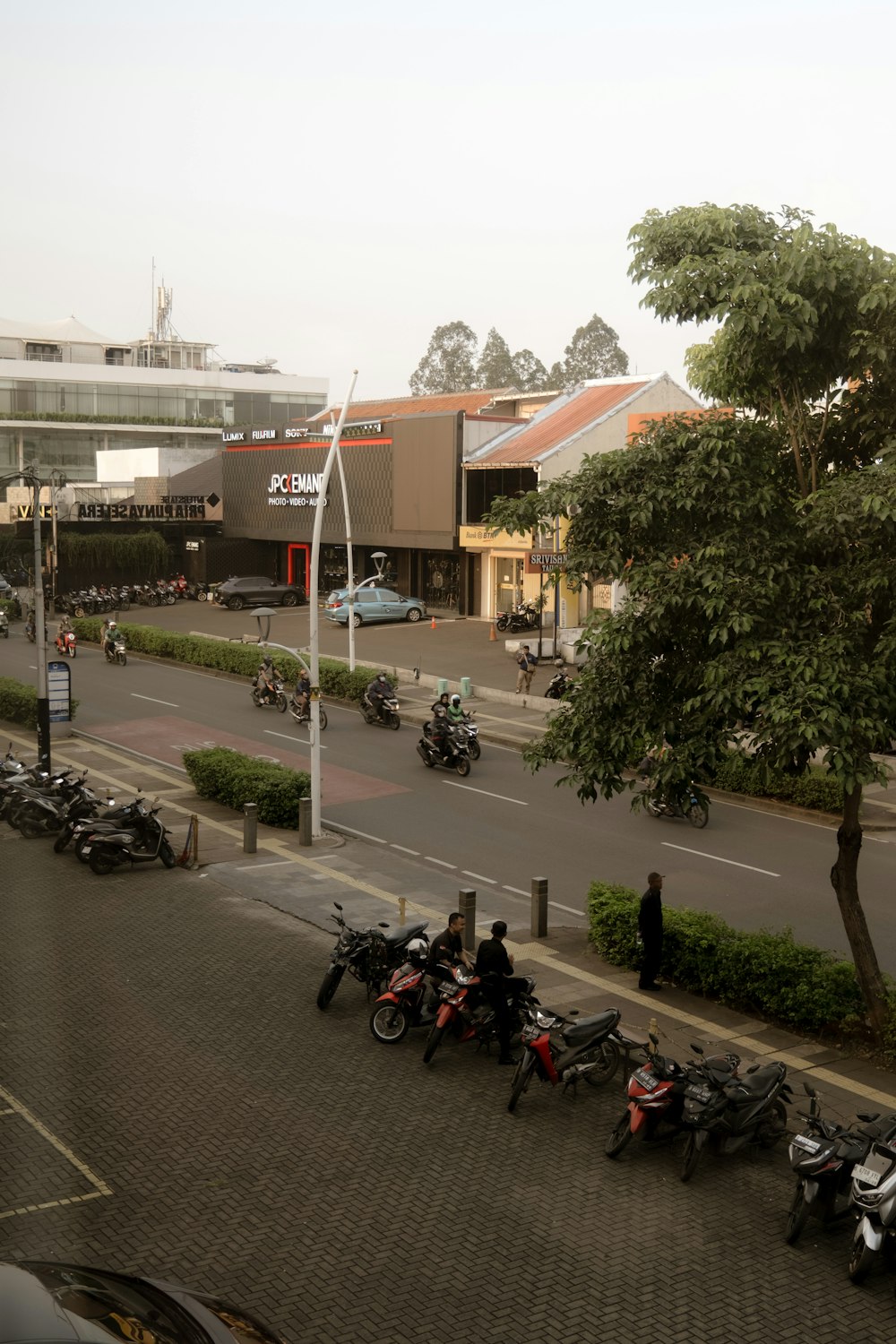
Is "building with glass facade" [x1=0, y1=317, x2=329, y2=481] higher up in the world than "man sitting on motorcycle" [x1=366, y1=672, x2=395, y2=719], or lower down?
higher up

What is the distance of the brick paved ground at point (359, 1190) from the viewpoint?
26.8 ft

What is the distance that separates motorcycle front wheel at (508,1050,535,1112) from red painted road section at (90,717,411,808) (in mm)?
13689

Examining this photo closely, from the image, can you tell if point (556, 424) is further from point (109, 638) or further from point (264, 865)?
point (264, 865)

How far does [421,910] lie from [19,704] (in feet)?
60.8

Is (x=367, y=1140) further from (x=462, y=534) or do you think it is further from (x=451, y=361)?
(x=451, y=361)

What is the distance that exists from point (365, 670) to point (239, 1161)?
26.8 metres

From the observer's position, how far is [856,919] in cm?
1268

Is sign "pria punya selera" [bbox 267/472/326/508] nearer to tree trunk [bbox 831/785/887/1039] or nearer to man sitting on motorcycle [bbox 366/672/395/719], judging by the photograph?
man sitting on motorcycle [bbox 366/672/395/719]

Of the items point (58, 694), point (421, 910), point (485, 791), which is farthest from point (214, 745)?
point (421, 910)

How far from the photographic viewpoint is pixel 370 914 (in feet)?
56.7

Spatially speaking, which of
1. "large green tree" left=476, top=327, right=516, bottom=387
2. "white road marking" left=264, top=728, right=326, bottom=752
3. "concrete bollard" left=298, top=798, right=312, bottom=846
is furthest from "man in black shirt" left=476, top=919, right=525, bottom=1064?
"large green tree" left=476, top=327, right=516, bottom=387

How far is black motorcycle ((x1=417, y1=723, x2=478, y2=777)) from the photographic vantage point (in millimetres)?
27422

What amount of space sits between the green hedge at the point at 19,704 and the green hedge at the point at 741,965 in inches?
783

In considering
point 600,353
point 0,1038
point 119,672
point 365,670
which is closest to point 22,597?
point 119,672
